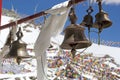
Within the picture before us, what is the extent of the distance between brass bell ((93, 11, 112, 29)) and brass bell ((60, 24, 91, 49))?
0.67ft

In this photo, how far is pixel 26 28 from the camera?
72.0ft

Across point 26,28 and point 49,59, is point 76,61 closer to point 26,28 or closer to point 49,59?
point 49,59

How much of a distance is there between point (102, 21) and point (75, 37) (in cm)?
38

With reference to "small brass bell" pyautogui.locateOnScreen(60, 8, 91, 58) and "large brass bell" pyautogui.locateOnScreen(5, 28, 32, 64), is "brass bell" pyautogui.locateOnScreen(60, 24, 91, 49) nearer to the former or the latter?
"small brass bell" pyautogui.locateOnScreen(60, 8, 91, 58)

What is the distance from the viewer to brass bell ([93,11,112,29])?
448 cm

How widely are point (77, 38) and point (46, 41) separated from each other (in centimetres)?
67

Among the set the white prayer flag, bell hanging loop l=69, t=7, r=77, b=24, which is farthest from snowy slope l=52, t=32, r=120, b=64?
bell hanging loop l=69, t=7, r=77, b=24

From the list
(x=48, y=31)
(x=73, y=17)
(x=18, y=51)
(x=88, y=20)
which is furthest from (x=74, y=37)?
(x=18, y=51)

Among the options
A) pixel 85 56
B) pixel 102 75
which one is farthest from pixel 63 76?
pixel 85 56

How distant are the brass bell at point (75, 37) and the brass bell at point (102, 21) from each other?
A: 205 mm

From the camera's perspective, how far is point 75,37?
14.3 feet

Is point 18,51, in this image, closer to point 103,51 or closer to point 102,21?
point 102,21

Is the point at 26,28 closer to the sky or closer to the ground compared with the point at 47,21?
closer to the sky

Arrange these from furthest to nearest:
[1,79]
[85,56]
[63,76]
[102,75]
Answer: [85,56], [102,75], [63,76], [1,79]
